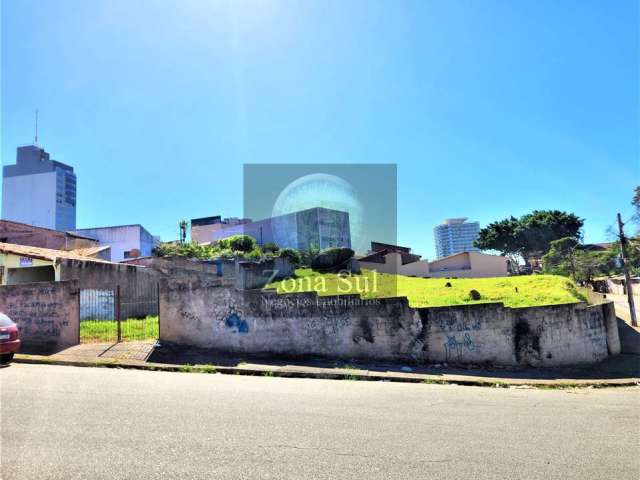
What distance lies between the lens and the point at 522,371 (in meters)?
10.5

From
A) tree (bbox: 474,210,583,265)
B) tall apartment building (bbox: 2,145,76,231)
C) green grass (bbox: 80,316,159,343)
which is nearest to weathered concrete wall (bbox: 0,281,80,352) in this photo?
green grass (bbox: 80,316,159,343)

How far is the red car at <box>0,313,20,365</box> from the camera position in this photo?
867cm

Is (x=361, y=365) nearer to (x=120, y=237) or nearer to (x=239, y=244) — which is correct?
(x=239, y=244)

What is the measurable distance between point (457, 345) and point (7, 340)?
10.4 m

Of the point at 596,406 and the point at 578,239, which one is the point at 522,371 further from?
the point at 578,239

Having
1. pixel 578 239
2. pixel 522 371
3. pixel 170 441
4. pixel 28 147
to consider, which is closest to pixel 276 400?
pixel 170 441

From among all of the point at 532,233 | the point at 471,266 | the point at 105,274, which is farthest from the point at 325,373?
the point at 532,233

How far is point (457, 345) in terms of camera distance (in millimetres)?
10609

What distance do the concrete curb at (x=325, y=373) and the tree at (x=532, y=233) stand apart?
4463 centimetres

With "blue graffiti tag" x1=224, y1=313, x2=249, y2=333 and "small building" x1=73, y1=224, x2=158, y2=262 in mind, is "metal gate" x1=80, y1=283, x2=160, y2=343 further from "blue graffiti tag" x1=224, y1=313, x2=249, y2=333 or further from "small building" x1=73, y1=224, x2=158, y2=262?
"small building" x1=73, y1=224, x2=158, y2=262

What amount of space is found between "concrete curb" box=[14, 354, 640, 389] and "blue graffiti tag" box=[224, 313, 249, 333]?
151 centimetres

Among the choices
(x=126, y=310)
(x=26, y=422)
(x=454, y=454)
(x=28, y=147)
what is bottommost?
(x=454, y=454)

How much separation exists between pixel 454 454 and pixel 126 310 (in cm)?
1158

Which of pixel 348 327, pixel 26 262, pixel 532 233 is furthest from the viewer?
pixel 532 233
